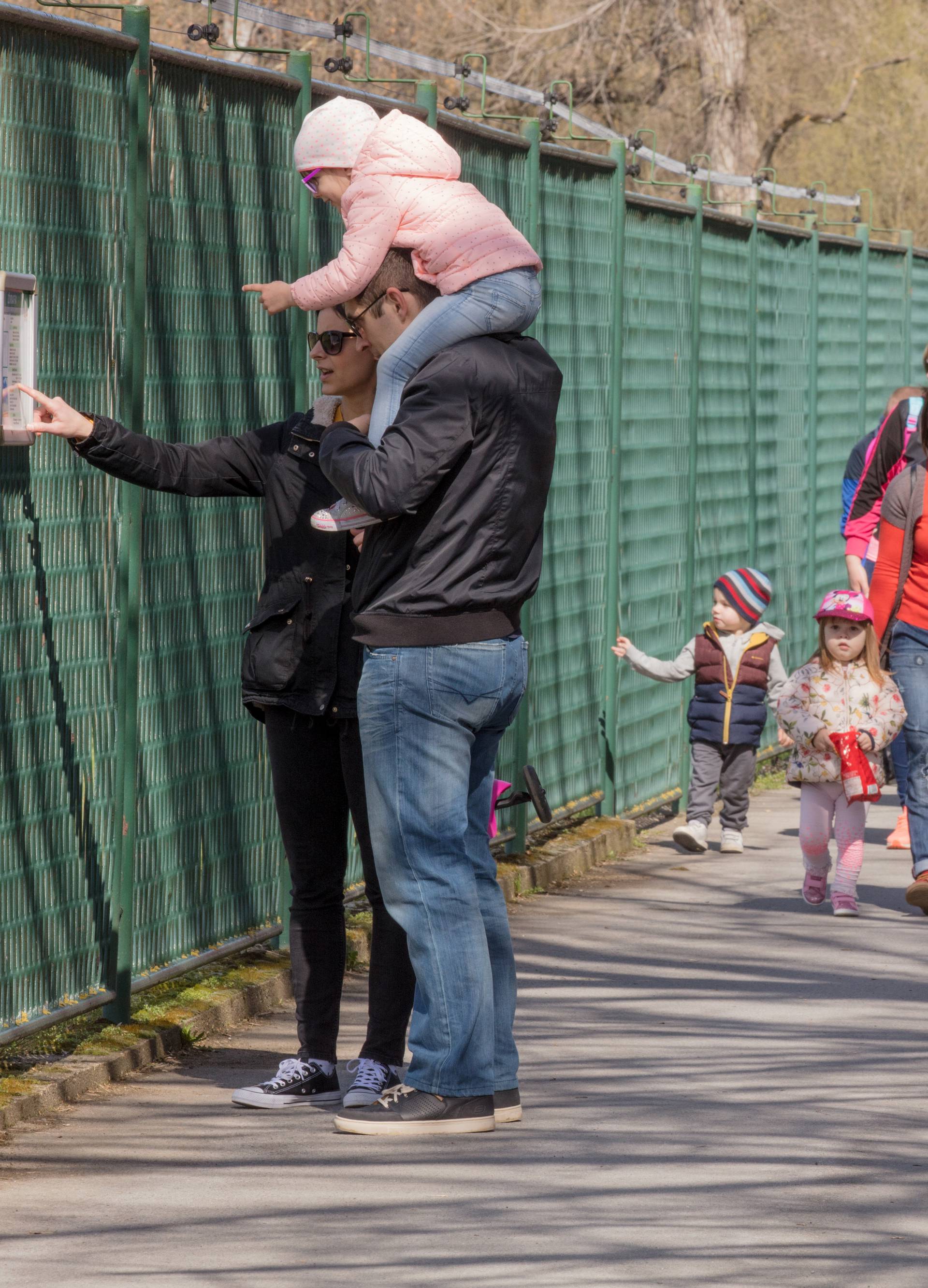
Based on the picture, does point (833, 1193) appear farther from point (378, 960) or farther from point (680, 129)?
point (680, 129)

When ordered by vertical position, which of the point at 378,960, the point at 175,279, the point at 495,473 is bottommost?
the point at 378,960

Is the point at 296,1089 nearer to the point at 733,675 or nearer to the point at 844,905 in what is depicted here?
the point at 844,905

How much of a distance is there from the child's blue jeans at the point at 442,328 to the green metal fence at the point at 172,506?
3.13ft

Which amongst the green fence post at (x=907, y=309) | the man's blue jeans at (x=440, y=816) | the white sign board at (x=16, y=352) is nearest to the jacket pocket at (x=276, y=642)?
the man's blue jeans at (x=440, y=816)

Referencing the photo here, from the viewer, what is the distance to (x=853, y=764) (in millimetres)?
8727

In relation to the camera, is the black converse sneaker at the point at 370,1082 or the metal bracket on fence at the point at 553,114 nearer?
the black converse sneaker at the point at 370,1082

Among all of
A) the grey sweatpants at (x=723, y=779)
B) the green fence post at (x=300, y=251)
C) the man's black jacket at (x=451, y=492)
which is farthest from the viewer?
the grey sweatpants at (x=723, y=779)

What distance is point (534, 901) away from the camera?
8.99 m

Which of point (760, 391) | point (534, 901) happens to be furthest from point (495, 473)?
point (760, 391)

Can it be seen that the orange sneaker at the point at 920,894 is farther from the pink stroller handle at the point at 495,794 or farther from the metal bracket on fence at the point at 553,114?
the metal bracket on fence at the point at 553,114

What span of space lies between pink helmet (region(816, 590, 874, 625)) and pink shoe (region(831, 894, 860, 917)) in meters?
Result: 1.00

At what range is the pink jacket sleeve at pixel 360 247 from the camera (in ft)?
17.1

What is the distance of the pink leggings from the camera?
880cm

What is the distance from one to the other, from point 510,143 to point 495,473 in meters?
4.14
